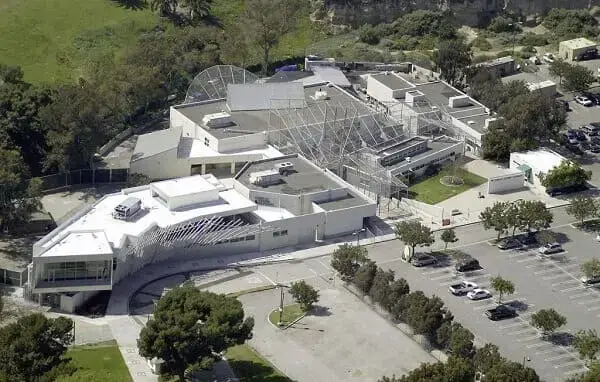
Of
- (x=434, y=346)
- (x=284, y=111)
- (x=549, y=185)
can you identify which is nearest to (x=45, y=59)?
(x=284, y=111)

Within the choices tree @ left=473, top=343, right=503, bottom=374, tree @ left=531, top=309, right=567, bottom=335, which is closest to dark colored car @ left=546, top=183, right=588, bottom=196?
tree @ left=531, top=309, right=567, bottom=335

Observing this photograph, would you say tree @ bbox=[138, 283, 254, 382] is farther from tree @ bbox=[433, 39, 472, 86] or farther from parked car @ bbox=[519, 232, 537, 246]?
tree @ bbox=[433, 39, 472, 86]

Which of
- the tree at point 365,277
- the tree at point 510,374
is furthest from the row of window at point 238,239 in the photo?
the tree at point 510,374

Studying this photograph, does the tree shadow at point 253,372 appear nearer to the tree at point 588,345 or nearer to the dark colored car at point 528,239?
the tree at point 588,345

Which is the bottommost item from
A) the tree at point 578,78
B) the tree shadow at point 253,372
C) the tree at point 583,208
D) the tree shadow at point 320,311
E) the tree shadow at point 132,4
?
the tree shadow at point 253,372

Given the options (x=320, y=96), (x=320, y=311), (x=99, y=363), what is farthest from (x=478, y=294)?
(x=320, y=96)

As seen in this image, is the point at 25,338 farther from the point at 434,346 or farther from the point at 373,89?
the point at 373,89
